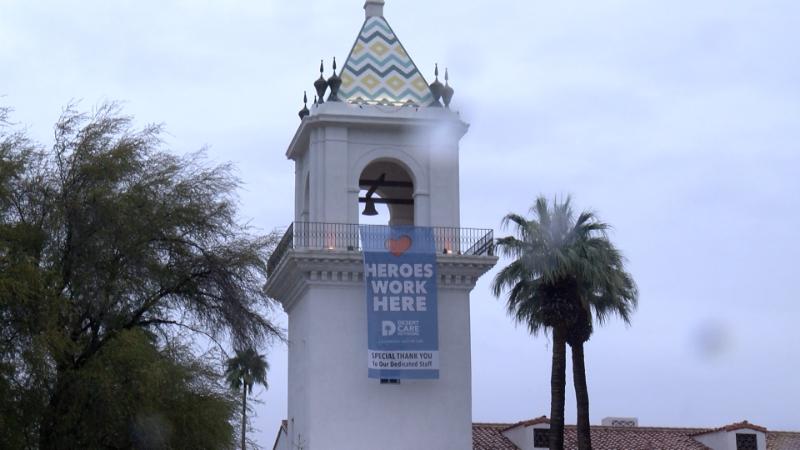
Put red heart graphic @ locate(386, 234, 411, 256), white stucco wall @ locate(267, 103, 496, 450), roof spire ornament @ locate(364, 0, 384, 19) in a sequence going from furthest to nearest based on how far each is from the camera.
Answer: roof spire ornament @ locate(364, 0, 384, 19)
red heart graphic @ locate(386, 234, 411, 256)
white stucco wall @ locate(267, 103, 496, 450)

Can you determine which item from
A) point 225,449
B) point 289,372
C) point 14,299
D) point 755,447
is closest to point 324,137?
point 289,372

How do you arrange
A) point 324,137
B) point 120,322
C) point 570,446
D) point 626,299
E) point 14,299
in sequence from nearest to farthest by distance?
point 14,299 < point 120,322 < point 324,137 < point 626,299 < point 570,446

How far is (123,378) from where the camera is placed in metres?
21.3

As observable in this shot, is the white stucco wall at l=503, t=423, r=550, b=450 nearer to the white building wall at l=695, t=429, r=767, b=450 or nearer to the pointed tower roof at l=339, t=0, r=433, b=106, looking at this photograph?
the white building wall at l=695, t=429, r=767, b=450

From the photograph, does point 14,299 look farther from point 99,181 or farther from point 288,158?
point 288,158

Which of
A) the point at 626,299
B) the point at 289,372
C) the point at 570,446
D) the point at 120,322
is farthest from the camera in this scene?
the point at 570,446

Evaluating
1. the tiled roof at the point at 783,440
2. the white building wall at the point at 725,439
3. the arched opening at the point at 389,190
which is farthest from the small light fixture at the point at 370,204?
the tiled roof at the point at 783,440

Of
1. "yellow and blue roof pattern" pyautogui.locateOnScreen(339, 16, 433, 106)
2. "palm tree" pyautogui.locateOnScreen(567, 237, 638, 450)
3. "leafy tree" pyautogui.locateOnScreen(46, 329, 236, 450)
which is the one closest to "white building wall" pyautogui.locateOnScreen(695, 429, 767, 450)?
"palm tree" pyautogui.locateOnScreen(567, 237, 638, 450)

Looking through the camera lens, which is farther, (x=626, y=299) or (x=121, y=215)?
(x=626, y=299)

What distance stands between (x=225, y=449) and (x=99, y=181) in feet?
16.3

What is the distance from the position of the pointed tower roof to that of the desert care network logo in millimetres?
2947

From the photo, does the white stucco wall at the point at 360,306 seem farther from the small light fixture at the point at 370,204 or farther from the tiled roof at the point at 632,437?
the tiled roof at the point at 632,437

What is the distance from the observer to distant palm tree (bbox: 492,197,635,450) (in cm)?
3133

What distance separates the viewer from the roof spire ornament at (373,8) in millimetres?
30062
